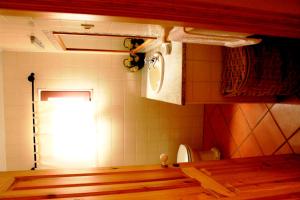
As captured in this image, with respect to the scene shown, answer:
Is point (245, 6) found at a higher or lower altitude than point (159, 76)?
higher

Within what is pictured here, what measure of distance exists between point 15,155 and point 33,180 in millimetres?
2017

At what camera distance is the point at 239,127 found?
2.38 meters

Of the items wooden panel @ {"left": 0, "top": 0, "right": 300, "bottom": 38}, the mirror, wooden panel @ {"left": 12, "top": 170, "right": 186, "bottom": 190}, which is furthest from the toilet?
wooden panel @ {"left": 0, "top": 0, "right": 300, "bottom": 38}

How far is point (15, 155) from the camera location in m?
2.52

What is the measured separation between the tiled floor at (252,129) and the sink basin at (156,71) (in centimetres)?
99

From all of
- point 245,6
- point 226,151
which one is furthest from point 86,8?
point 226,151

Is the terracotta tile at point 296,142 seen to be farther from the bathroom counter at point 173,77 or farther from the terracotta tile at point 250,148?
the bathroom counter at point 173,77

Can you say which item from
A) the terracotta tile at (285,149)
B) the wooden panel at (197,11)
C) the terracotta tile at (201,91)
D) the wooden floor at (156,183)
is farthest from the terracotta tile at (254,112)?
the wooden panel at (197,11)

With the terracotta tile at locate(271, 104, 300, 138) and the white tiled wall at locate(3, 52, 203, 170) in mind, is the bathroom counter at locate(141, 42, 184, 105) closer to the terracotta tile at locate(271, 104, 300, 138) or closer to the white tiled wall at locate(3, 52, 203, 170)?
the white tiled wall at locate(3, 52, 203, 170)

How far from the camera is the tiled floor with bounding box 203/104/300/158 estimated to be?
5.63ft

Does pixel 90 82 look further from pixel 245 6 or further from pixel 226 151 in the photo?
pixel 245 6

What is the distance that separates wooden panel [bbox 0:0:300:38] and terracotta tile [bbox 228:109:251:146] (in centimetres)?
168

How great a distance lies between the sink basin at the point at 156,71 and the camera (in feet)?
6.41

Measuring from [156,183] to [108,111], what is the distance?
6.32 feet
